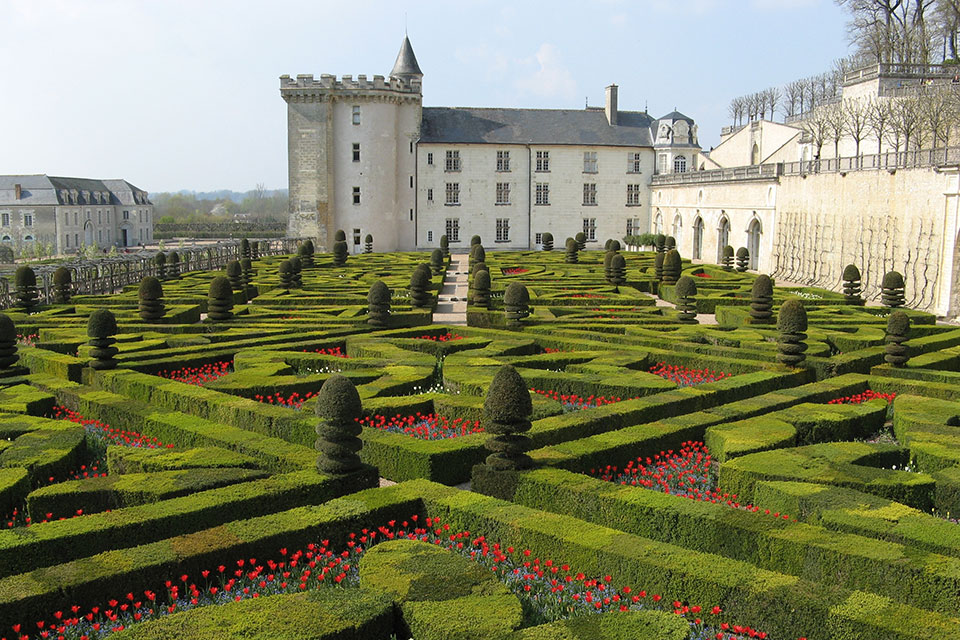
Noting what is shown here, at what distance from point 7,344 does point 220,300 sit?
602cm

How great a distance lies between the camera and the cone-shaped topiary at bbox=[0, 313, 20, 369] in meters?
13.5

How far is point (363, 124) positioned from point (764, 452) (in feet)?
142

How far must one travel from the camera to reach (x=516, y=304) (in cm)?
1861

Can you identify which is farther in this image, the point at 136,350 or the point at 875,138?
the point at 875,138

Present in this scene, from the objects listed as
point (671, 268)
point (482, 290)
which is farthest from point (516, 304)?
point (671, 268)

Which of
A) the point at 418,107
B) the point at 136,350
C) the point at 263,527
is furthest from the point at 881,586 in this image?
the point at 418,107

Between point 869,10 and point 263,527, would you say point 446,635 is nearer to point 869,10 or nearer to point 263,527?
point 263,527

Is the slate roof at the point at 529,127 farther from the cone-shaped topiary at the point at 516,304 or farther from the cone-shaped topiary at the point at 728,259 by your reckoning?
the cone-shaped topiary at the point at 516,304

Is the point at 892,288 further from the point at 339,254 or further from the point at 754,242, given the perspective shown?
the point at 339,254

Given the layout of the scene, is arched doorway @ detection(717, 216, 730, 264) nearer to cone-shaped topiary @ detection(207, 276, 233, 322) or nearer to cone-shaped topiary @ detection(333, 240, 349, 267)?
cone-shaped topiary @ detection(333, 240, 349, 267)

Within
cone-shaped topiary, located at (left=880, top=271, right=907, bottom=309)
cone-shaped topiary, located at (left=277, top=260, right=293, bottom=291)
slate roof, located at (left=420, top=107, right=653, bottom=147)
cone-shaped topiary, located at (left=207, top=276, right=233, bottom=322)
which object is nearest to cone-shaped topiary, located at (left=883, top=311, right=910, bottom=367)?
cone-shaped topiary, located at (left=880, top=271, right=907, bottom=309)

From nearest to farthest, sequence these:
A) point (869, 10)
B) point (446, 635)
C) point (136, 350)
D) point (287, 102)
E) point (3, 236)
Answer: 1. point (446, 635)
2. point (136, 350)
3. point (287, 102)
4. point (869, 10)
5. point (3, 236)

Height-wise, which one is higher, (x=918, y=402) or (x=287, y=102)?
(x=287, y=102)

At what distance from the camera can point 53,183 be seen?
75062mm
